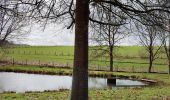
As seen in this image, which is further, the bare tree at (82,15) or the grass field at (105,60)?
the grass field at (105,60)

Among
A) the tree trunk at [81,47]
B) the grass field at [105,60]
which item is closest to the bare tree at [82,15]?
the tree trunk at [81,47]

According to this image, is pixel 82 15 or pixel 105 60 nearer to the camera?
pixel 82 15

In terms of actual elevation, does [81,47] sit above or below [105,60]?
above

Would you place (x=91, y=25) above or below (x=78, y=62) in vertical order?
above

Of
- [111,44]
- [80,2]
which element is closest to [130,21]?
[80,2]

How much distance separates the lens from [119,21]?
14.9 meters

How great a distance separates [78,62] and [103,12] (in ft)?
8.65

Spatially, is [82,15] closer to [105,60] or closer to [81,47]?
[81,47]

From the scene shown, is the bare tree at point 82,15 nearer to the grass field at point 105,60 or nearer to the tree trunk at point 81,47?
the tree trunk at point 81,47

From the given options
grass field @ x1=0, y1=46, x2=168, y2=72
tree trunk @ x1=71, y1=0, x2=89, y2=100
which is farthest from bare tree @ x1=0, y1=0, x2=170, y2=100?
grass field @ x1=0, y1=46, x2=168, y2=72

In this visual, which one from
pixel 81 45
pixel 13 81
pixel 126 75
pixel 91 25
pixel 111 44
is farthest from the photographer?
pixel 111 44

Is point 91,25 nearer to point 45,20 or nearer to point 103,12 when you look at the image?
point 103,12

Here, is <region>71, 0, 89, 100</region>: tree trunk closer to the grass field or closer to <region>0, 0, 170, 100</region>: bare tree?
<region>0, 0, 170, 100</region>: bare tree

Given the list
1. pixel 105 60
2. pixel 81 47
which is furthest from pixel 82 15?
pixel 105 60
